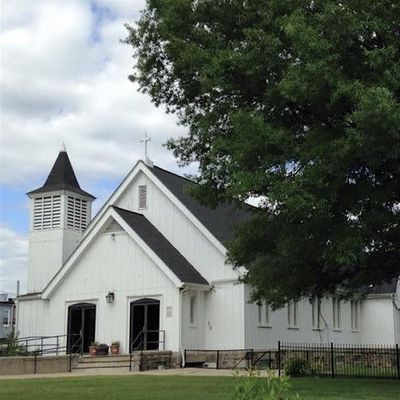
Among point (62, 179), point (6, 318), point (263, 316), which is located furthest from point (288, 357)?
point (6, 318)

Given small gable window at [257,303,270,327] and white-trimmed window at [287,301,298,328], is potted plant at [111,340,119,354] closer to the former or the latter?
small gable window at [257,303,270,327]

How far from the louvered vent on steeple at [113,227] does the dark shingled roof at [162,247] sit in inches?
20.0

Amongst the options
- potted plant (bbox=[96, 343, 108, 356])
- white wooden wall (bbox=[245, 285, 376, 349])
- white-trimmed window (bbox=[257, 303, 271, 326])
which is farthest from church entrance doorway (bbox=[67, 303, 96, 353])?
white-trimmed window (bbox=[257, 303, 271, 326])

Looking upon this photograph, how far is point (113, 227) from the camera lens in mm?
32719

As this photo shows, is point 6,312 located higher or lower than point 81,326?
higher

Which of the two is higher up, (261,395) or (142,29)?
(142,29)

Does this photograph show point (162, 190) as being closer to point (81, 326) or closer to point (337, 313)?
point (81, 326)

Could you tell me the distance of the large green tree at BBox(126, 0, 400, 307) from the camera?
15586 millimetres

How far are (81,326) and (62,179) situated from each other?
9.32 m

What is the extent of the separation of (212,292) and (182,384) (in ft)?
41.4

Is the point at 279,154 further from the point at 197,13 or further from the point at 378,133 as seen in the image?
the point at 197,13

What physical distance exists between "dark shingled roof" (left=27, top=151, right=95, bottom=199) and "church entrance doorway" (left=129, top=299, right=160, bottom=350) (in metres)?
9.51

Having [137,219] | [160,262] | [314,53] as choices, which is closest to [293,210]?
[314,53]

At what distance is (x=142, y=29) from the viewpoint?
19812mm
